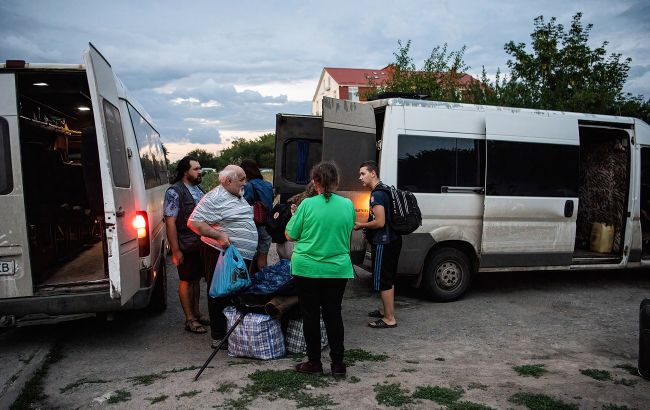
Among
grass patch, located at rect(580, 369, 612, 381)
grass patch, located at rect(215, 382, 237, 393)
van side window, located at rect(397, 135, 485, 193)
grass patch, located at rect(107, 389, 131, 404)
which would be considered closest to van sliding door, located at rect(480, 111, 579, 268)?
van side window, located at rect(397, 135, 485, 193)

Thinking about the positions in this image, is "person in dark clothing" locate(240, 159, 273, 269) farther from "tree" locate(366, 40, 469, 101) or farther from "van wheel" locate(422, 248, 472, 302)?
"tree" locate(366, 40, 469, 101)

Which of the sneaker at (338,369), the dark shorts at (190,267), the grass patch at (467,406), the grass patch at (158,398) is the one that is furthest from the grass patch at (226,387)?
the dark shorts at (190,267)

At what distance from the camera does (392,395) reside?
3.77 meters

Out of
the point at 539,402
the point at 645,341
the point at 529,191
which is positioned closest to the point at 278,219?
the point at 539,402

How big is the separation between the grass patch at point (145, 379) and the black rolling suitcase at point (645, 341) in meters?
3.99

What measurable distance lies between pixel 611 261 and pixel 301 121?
5.12 meters

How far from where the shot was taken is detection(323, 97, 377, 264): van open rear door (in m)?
6.18

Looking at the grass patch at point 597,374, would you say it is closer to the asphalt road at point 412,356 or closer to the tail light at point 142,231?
the asphalt road at point 412,356

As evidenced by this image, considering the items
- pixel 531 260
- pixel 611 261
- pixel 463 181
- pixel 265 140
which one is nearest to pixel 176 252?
pixel 463 181

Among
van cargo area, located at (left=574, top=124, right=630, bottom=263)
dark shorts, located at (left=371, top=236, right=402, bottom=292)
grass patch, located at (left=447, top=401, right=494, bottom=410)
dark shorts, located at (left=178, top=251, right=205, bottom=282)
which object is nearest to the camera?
grass patch, located at (left=447, top=401, right=494, bottom=410)

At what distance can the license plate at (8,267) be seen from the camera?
4477 mm

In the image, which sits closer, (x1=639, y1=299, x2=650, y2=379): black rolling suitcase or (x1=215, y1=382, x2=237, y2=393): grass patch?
(x1=215, y1=382, x2=237, y2=393): grass patch

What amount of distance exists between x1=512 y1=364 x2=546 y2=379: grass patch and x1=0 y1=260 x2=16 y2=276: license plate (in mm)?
4523

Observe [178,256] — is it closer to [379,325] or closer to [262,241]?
[262,241]
